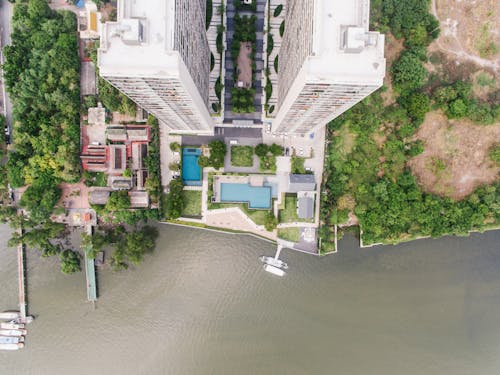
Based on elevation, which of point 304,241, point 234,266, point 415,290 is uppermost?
point 304,241

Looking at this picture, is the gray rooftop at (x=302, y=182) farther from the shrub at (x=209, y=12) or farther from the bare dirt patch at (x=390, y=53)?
the shrub at (x=209, y=12)

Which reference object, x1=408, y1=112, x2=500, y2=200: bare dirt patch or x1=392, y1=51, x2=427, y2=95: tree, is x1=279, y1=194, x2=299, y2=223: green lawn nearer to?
x1=408, y1=112, x2=500, y2=200: bare dirt patch

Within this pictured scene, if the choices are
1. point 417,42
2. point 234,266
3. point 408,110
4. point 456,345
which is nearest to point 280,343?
point 234,266

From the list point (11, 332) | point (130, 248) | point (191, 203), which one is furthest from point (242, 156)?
point (11, 332)

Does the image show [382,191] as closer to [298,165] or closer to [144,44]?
[298,165]

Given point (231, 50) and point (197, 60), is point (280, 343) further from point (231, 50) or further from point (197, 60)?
point (231, 50)

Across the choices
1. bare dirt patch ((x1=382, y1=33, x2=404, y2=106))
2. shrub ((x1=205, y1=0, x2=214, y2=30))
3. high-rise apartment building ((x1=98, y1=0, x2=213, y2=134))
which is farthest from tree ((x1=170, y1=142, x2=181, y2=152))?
bare dirt patch ((x1=382, y1=33, x2=404, y2=106))
